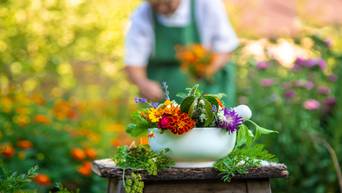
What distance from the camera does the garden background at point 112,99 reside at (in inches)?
165

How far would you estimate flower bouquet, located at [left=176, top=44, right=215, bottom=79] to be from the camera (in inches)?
161

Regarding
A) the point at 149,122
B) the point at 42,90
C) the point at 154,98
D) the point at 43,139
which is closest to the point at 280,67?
the point at 154,98

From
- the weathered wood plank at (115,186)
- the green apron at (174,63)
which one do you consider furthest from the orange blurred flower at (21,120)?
the weathered wood plank at (115,186)

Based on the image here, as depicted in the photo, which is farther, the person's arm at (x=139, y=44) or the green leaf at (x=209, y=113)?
the person's arm at (x=139, y=44)

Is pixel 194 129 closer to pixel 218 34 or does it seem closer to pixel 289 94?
pixel 218 34

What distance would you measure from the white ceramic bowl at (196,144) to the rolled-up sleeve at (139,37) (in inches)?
87.2

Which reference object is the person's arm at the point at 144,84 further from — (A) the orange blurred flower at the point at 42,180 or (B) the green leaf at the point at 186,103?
(B) the green leaf at the point at 186,103

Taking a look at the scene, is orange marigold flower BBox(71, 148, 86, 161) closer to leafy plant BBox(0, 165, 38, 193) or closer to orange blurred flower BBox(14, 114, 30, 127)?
orange blurred flower BBox(14, 114, 30, 127)

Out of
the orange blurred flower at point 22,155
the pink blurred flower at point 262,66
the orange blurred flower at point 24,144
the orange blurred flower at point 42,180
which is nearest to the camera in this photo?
the orange blurred flower at point 42,180

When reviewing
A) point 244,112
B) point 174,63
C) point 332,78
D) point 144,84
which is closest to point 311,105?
point 332,78

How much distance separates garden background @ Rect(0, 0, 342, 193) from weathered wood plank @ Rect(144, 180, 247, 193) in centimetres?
47

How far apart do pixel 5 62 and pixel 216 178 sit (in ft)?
12.4

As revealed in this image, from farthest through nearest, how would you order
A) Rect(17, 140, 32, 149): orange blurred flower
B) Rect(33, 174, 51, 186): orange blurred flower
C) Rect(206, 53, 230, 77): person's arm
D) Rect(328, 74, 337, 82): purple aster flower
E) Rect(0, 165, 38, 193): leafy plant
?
Rect(328, 74, 337, 82): purple aster flower, Rect(206, 53, 230, 77): person's arm, Rect(17, 140, 32, 149): orange blurred flower, Rect(33, 174, 51, 186): orange blurred flower, Rect(0, 165, 38, 193): leafy plant

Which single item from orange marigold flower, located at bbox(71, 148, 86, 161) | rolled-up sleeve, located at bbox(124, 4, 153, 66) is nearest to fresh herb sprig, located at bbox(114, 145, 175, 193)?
orange marigold flower, located at bbox(71, 148, 86, 161)
